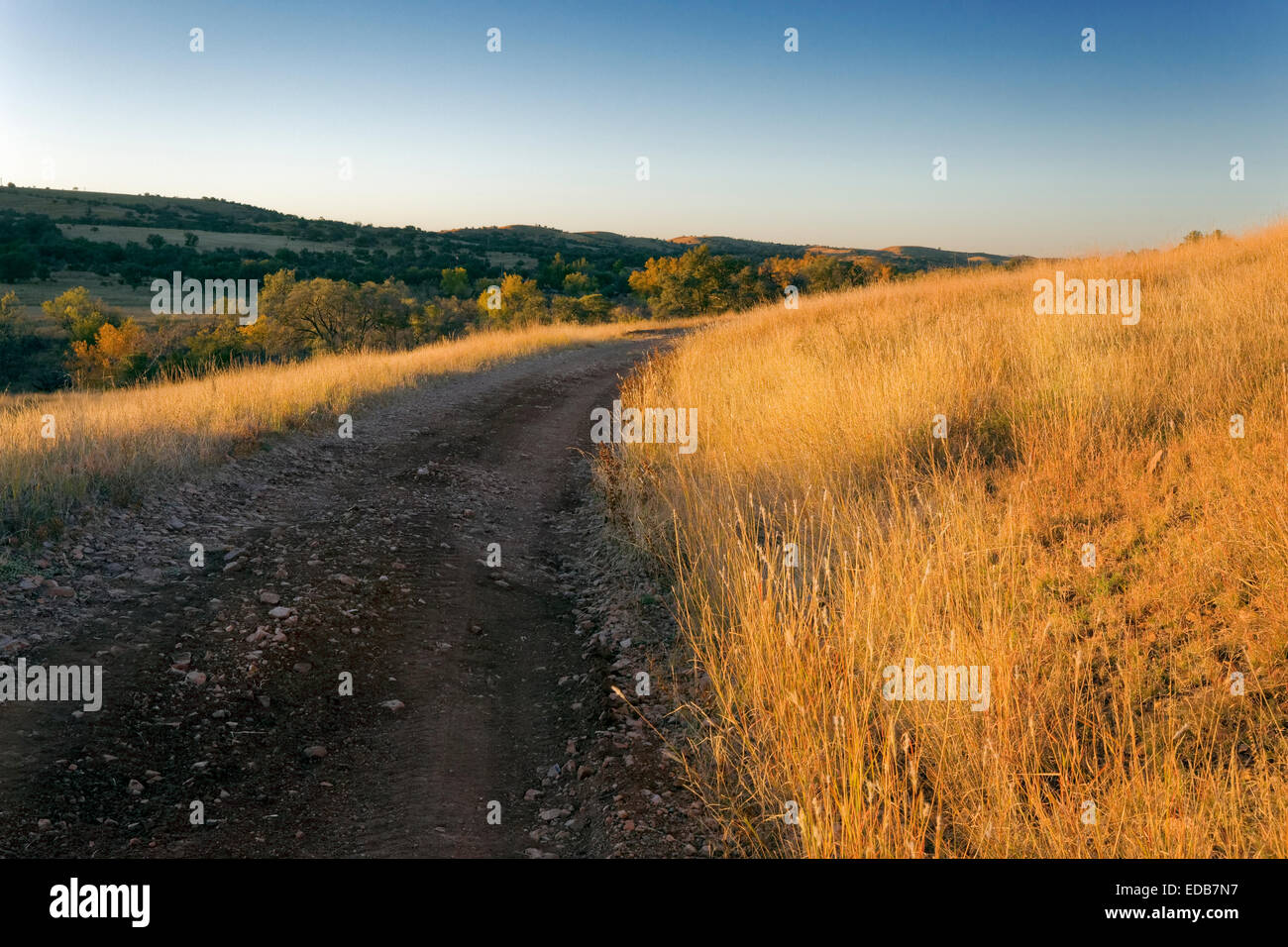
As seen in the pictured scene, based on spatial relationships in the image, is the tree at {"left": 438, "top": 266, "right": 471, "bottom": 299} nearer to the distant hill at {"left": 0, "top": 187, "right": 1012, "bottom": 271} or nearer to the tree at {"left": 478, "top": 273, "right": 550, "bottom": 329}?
the tree at {"left": 478, "top": 273, "right": 550, "bottom": 329}

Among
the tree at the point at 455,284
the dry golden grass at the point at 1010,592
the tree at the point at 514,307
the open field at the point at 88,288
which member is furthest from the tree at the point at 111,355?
the dry golden grass at the point at 1010,592

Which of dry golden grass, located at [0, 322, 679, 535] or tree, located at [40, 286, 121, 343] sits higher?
tree, located at [40, 286, 121, 343]

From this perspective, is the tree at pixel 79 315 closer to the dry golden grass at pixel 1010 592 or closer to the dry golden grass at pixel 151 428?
the dry golden grass at pixel 151 428

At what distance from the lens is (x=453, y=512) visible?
7.52 metres

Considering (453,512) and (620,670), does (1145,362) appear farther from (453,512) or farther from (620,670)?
(453,512)

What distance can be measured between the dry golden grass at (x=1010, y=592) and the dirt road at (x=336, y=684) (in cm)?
61

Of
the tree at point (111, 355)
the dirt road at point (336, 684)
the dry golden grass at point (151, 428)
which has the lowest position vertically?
the dirt road at point (336, 684)

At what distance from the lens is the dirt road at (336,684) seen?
3.03 m

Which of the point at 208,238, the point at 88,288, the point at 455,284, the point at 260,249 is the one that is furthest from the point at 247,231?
the point at 455,284

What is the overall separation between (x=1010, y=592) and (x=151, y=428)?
325 inches

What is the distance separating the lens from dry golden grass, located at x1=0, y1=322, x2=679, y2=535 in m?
5.99

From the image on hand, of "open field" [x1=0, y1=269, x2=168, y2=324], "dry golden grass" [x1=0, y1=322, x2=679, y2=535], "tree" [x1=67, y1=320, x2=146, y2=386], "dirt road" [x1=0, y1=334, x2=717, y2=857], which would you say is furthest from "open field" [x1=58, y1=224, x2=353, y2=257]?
"dirt road" [x1=0, y1=334, x2=717, y2=857]

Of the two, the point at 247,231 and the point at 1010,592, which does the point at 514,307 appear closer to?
the point at 1010,592

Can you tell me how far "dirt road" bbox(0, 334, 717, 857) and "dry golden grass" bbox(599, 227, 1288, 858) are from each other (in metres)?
0.61
